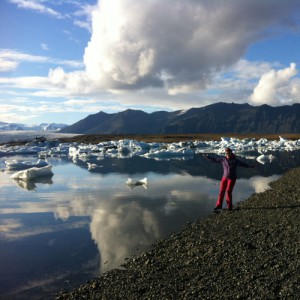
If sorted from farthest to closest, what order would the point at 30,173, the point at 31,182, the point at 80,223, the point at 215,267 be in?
the point at 30,173, the point at 31,182, the point at 80,223, the point at 215,267

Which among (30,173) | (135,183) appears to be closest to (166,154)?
(30,173)

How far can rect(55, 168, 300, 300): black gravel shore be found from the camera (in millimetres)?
6551

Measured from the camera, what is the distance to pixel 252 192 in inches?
701

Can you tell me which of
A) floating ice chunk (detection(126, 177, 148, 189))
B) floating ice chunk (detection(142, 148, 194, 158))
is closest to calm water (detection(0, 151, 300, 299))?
floating ice chunk (detection(126, 177, 148, 189))

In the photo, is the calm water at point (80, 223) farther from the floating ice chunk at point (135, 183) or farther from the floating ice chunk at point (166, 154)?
the floating ice chunk at point (166, 154)

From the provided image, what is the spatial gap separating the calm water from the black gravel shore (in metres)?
0.75

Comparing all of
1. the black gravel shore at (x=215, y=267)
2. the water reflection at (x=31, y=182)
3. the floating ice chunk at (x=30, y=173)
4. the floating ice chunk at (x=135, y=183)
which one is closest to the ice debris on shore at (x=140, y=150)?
the floating ice chunk at (x=30, y=173)

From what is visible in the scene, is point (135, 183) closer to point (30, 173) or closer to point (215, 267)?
point (30, 173)

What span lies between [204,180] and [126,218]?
1141 centimetres

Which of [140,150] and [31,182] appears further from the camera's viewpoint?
[140,150]

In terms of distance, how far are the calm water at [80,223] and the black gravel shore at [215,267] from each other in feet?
2.46

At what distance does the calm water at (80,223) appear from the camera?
812cm

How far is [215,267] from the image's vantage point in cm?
758

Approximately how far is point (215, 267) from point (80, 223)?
6.05 meters
